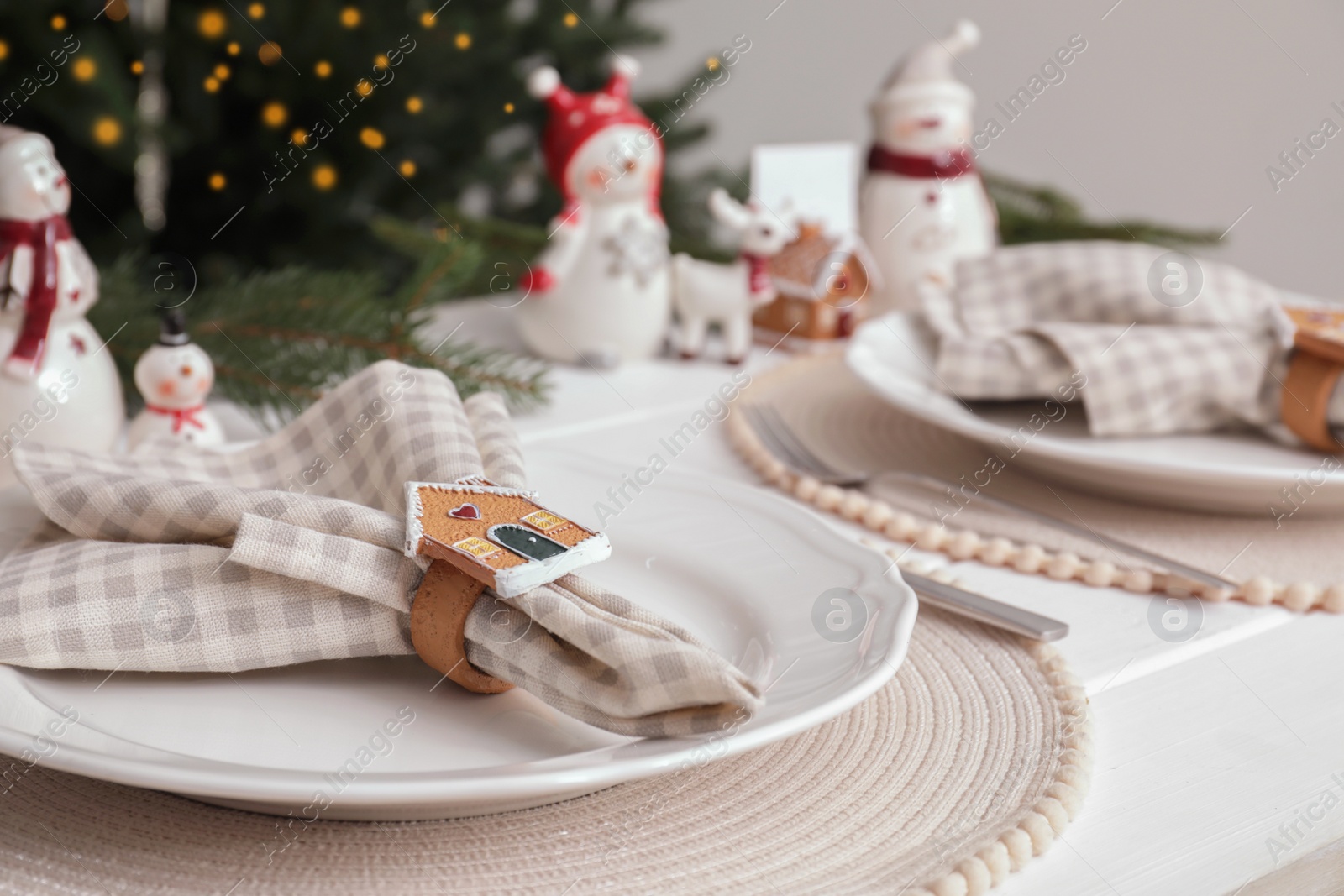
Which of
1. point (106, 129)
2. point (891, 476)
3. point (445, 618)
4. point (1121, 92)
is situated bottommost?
point (1121, 92)

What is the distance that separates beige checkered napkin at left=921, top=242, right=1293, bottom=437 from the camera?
2.26ft

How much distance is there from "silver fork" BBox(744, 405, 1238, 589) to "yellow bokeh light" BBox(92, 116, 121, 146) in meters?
0.55

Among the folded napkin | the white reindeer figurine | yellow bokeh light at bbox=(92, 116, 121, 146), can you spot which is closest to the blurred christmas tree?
yellow bokeh light at bbox=(92, 116, 121, 146)

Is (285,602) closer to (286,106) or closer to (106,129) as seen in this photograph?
(106,129)

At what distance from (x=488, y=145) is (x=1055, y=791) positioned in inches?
42.8

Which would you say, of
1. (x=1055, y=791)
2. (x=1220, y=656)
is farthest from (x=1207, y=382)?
(x=1055, y=791)

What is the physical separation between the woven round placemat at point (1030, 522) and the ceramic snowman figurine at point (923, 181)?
0.30m

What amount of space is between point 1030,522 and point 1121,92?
133 cm

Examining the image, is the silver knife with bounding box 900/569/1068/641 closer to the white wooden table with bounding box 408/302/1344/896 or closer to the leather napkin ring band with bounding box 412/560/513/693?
the white wooden table with bounding box 408/302/1344/896

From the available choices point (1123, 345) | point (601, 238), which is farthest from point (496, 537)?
point (601, 238)

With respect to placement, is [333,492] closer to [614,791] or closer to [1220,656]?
[614,791]

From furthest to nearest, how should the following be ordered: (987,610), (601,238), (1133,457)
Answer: (601,238) → (1133,457) → (987,610)

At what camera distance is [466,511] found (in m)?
0.41

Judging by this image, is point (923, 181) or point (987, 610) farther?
point (923, 181)
